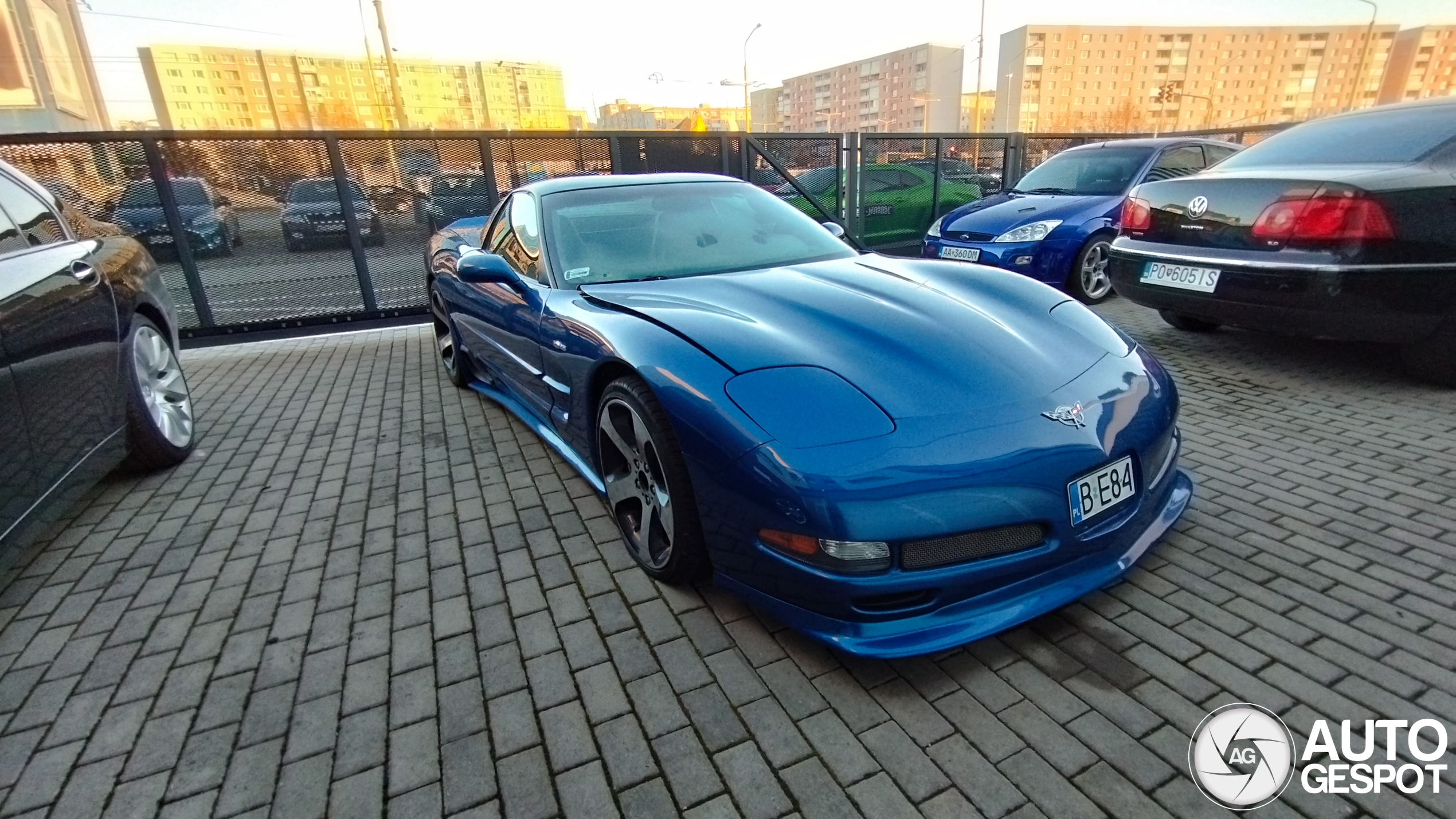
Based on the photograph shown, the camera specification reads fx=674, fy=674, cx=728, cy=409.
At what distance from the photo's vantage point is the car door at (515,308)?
3.00 metres

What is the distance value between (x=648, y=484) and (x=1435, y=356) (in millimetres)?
4383

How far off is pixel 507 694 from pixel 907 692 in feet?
3.65

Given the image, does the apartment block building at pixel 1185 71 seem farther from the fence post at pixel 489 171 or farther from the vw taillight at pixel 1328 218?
the vw taillight at pixel 1328 218

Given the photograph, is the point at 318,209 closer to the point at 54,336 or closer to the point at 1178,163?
the point at 54,336

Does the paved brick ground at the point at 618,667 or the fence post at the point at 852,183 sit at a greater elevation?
the fence post at the point at 852,183

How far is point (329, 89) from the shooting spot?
235 ft

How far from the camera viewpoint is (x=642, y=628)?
7.04ft

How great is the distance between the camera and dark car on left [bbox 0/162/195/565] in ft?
7.87

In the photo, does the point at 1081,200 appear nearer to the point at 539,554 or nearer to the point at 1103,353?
the point at 1103,353

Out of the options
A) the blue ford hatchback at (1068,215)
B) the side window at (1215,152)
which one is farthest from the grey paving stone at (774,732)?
the side window at (1215,152)

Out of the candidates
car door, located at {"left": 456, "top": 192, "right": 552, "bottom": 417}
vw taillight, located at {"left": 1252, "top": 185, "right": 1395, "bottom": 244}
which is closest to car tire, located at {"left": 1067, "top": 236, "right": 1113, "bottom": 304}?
vw taillight, located at {"left": 1252, "top": 185, "right": 1395, "bottom": 244}

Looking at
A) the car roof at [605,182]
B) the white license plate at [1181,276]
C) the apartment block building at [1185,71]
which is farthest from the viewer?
the apartment block building at [1185,71]

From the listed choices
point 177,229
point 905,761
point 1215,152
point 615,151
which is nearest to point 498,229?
point 905,761

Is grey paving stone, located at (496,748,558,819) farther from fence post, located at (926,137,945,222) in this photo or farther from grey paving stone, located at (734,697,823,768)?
fence post, located at (926,137,945,222)
